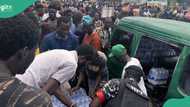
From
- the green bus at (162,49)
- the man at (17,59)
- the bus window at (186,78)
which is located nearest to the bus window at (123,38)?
the green bus at (162,49)

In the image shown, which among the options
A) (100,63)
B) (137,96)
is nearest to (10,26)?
(137,96)

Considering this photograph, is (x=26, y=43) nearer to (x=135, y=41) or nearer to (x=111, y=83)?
(x=111, y=83)

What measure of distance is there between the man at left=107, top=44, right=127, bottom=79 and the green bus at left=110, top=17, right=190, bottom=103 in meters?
0.20

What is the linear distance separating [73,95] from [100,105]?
88cm

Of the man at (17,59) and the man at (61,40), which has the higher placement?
the man at (17,59)

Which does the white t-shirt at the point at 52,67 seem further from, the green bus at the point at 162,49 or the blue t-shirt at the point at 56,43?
the blue t-shirt at the point at 56,43

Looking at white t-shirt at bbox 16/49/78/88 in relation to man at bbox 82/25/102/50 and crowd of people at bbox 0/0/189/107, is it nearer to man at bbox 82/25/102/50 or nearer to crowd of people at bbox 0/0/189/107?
crowd of people at bbox 0/0/189/107

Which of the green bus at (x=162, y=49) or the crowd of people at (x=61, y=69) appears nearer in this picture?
the crowd of people at (x=61, y=69)

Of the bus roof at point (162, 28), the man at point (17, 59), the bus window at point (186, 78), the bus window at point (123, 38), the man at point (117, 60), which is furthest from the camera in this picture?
the bus window at point (123, 38)

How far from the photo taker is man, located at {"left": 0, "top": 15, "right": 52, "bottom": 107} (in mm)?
1722

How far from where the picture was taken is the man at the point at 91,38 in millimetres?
7027

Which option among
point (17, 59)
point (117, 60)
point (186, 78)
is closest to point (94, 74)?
point (117, 60)

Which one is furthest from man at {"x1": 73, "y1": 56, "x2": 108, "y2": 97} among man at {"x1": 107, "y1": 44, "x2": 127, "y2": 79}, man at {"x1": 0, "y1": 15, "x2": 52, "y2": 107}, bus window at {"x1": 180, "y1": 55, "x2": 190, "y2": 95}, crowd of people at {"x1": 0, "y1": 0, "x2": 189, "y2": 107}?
man at {"x1": 0, "y1": 15, "x2": 52, "y2": 107}

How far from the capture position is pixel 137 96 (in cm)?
269
